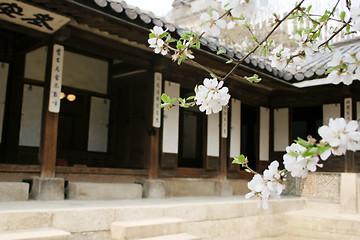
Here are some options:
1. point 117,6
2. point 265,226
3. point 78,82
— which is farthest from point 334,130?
point 78,82

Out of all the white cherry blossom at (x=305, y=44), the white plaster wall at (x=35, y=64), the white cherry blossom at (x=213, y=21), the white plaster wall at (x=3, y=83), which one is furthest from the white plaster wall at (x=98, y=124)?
the white cherry blossom at (x=213, y=21)

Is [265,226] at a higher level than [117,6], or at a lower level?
lower

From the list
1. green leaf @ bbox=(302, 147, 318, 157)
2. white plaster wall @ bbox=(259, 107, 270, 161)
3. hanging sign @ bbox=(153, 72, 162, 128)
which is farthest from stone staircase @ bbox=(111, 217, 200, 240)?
white plaster wall @ bbox=(259, 107, 270, 161)

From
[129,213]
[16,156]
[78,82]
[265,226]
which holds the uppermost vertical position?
[78,82]

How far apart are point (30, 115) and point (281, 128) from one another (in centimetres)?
717

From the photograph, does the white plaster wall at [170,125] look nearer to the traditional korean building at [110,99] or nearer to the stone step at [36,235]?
the traditional korean building at [110,99]

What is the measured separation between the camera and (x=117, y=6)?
232 inches

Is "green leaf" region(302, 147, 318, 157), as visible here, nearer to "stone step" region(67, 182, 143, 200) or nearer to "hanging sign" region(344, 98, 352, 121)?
"stone step" region(67, 182, 143, 200)

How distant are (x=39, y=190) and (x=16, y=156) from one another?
2.20 m

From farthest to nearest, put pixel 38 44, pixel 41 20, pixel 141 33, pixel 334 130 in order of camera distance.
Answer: pixel 38 44, pixel 141 33, pixel 41 20, pixel 334 130

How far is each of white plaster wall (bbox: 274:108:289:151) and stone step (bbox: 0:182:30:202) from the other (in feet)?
25.6

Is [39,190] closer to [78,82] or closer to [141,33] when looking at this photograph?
[141,33]

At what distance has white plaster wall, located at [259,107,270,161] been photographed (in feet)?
38.5

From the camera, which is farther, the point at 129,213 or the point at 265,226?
the point at 265,226
